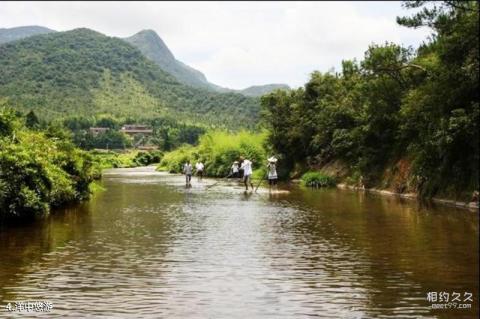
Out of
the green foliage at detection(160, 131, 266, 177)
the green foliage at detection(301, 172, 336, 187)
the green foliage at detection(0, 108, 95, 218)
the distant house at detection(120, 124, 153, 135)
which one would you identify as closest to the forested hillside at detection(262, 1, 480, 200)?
the green foliage at detection(301, 172, 336, 187)

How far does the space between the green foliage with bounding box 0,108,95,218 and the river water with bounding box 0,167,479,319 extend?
0.76 meters

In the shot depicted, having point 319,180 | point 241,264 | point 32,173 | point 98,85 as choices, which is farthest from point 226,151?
point 98,85

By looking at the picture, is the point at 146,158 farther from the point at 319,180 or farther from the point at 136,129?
the point at 319,180

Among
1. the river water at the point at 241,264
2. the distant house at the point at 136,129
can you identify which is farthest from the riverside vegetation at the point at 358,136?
the distant house at the point at 136,129

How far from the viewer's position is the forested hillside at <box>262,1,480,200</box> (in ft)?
68.9

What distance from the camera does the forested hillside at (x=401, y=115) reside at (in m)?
21.0

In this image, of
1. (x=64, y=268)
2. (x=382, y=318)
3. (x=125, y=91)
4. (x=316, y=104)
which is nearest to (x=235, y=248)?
(x=64, y=268)

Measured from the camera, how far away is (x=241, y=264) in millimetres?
11102

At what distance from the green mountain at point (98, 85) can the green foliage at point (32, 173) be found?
94499 mm

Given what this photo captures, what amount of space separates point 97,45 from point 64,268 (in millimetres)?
166876

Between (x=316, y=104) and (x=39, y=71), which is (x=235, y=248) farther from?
(x=39, y=71)

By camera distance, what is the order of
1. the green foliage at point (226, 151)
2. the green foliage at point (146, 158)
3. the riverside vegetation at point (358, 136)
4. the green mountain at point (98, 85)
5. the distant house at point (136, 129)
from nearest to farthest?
the riverside vegetation at point (358, 136) → the green foliage at point (226, 151) → the green foliage at point (146, 158) → the green mountain at point (98, 85) → the distant house at point (136, 129)

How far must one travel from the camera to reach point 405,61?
32.6m

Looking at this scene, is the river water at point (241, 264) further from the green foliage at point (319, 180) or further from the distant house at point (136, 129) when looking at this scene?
the distant house at point (136, 129)
